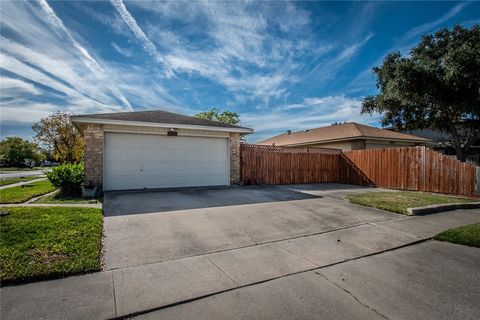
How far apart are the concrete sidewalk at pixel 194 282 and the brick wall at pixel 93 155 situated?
23.3 feet

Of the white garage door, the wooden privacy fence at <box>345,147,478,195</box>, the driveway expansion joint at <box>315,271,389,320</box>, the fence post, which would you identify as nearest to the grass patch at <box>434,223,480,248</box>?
the driveway expansion joint at <box>315,271,389,320</box>

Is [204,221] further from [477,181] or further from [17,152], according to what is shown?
[17,152]

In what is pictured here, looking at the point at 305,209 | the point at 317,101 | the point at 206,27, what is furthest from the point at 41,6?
the point at 317,101

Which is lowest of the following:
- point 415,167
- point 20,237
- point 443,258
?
point 443,258

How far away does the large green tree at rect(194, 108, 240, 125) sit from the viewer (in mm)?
38781

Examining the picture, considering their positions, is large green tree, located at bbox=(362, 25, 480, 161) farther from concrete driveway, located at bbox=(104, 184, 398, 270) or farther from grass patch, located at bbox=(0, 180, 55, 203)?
grass patch, located at bbox=(0, 180, 55, 203)

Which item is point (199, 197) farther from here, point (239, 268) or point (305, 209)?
point (239, 268)

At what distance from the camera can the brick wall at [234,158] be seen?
486 inches

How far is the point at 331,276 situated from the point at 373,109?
18.8 meters

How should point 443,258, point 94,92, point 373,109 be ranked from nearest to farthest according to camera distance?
point 443,258 < point 94,92 < point 373,109

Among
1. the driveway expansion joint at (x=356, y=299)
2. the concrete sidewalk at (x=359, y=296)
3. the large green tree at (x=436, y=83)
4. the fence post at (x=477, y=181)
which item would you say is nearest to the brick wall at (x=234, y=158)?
the concrete sidewalk at (x=359, y=296)

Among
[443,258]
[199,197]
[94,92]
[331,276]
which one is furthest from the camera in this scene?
[94,92]

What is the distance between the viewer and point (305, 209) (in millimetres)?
7312

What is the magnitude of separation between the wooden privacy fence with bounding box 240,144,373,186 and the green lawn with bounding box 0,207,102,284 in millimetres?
8231
